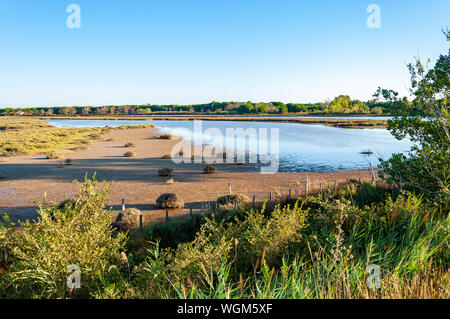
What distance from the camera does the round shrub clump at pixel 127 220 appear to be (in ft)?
42.4

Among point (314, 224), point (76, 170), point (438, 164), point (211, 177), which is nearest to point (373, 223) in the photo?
point (314, 224)

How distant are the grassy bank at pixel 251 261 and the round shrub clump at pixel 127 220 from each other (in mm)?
5777

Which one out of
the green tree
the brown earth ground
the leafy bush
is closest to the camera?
the leafy bush

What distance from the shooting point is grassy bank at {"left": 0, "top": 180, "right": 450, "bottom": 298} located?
373 centimetres

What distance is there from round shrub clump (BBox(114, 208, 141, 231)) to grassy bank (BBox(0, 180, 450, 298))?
5777 millimetres

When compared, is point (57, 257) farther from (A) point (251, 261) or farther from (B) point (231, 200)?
(B) point (231, 200)

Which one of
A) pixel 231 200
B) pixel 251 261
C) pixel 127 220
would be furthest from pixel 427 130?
pixel 127 220

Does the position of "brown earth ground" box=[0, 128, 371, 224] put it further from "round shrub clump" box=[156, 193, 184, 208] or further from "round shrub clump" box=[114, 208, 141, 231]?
"round shrub clump" box=[114, 208, 141, 231]

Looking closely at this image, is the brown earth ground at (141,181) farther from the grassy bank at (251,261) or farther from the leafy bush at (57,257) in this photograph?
the leafy bush at (57,257)

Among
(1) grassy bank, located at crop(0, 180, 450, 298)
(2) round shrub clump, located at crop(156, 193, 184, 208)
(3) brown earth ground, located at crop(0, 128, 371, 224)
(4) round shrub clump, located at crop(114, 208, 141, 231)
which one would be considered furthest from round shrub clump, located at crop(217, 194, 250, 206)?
(1) grassy bank, located at crop(0, 180, 450, 298)

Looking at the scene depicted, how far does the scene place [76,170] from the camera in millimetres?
27594

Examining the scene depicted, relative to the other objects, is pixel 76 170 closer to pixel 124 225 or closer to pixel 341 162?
pixel 124 225

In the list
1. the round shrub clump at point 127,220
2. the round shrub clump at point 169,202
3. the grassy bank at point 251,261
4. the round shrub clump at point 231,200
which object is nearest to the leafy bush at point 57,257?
the grassy bank at point 251,261
